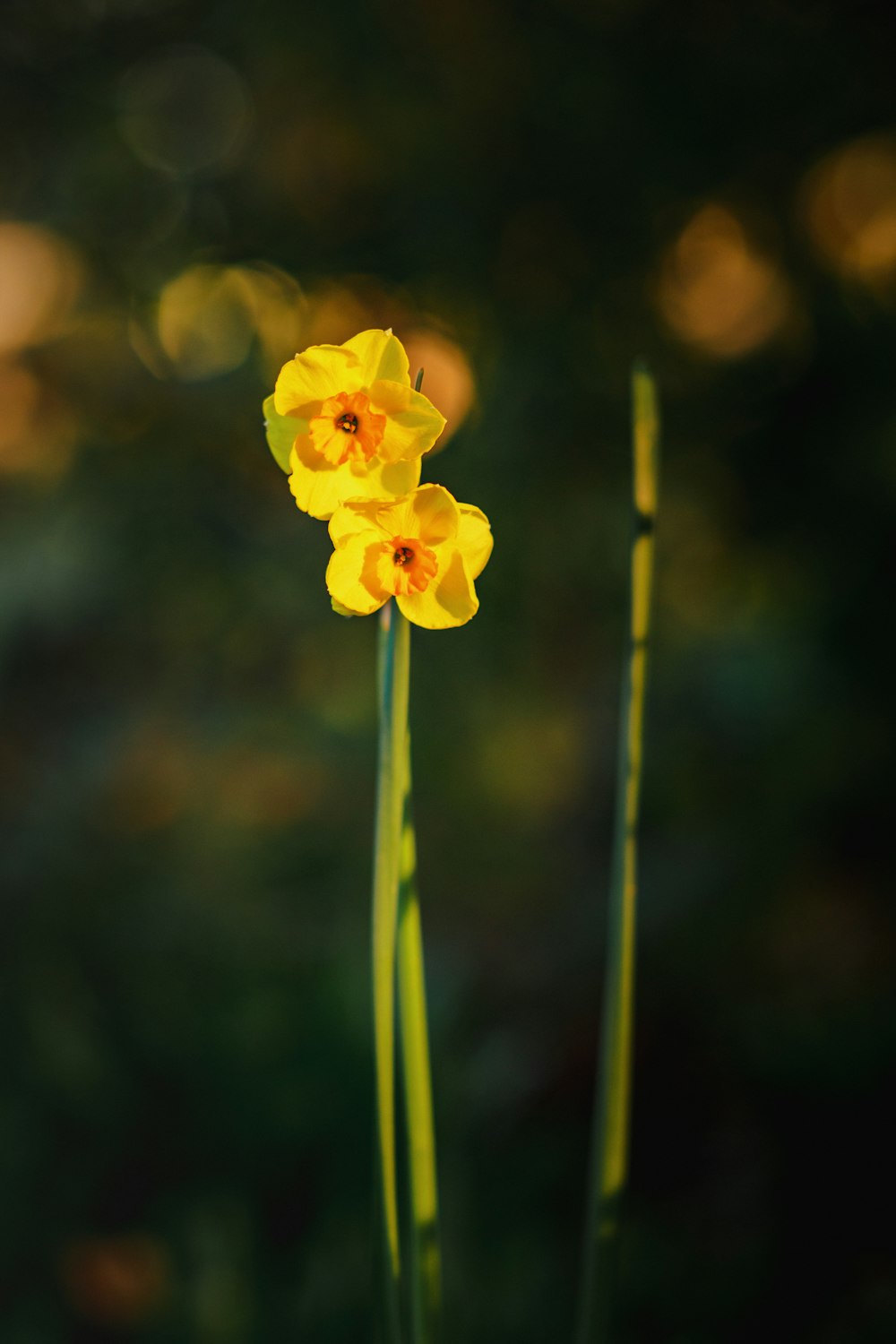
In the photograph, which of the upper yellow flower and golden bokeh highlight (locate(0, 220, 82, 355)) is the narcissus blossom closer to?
the upper yellow flower

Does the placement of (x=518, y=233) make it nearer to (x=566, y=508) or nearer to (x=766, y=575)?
(x=566, y=508)

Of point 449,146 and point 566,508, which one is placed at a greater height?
point 449,146

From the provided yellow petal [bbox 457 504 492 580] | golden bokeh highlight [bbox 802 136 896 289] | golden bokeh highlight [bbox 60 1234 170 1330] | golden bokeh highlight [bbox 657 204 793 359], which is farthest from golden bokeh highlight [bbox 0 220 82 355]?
yellow petal [bbox 457 504 492 580]

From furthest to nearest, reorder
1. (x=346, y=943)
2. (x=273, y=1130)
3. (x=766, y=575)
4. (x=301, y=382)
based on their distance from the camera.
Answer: (x=766, y=575)
(x=346, y=943)
(x=273, y=1130)
(x=301, y=382)

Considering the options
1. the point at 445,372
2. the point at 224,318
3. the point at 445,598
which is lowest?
the point at 445,598

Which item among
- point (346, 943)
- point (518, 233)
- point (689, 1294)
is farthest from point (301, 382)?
point (518, 233)

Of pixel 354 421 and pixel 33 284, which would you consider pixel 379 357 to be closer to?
pixel 354 421

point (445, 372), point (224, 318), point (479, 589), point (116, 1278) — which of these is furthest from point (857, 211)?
point (116, 1278)
